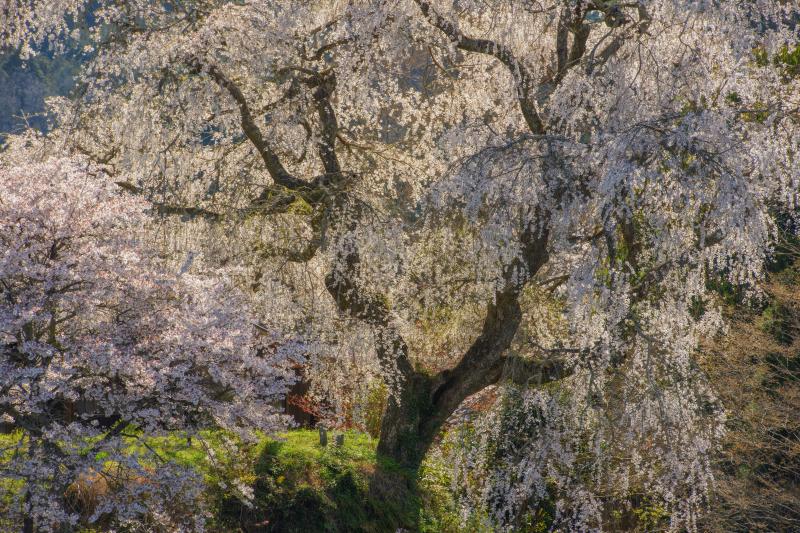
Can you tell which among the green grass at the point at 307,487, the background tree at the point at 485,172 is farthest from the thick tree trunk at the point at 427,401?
the green grass at the point at 307,487

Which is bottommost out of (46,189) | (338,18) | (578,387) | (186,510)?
(186,510)

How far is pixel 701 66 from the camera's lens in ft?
18.3

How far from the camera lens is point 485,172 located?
5441mm

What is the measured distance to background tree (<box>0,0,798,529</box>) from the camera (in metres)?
5.11

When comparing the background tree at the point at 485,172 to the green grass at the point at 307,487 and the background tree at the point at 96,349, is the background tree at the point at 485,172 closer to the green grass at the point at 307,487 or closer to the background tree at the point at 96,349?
the green grass at the point at 307,487

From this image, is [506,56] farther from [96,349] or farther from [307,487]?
[307,487]

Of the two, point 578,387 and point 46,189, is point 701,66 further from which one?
point 46,189

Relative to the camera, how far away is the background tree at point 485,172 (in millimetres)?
5113

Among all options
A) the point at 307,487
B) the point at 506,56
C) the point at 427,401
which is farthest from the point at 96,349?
the point at 506,56

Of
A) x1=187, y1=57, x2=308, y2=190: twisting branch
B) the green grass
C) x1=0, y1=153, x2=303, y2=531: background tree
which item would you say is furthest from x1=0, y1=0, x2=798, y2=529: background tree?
x1=0, y1=153, x2=303, y2=531: background tree

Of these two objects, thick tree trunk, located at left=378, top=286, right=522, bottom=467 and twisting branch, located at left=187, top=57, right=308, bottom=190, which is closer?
twisting branch, located at left=187, top=57, right=308, bottom=190

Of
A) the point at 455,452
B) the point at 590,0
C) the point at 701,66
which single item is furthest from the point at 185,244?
the point at 701,66

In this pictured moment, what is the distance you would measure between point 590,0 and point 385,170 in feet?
8.50

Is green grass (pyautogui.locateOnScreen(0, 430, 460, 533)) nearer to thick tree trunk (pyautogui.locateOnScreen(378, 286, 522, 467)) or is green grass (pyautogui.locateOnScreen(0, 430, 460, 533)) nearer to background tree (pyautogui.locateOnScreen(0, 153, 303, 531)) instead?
thick tree trunk (pyautogui.locateOnScreen(378, 286, 522, 467))
